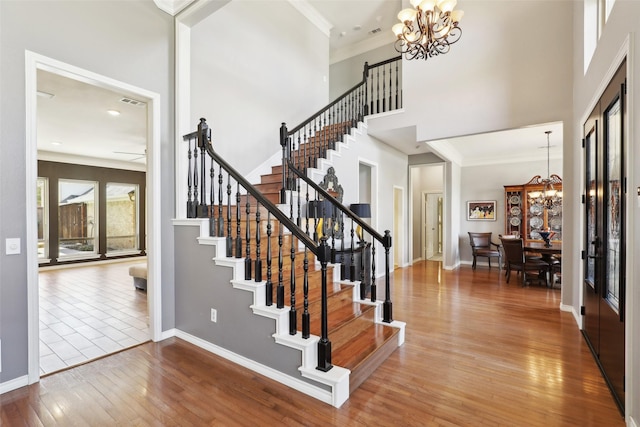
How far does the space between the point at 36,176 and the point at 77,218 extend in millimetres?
7517

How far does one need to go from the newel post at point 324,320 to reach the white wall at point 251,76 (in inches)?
110

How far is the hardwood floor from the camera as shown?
201cm

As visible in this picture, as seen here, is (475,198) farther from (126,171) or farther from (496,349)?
(126,171)

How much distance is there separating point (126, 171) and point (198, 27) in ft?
22.8

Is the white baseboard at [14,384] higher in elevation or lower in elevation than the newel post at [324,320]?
lower

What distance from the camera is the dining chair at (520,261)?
18.9ft

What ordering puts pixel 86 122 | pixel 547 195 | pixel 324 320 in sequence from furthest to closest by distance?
pixel 547 195, pixel 86 122, pixel 324 320

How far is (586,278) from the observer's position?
3.32m

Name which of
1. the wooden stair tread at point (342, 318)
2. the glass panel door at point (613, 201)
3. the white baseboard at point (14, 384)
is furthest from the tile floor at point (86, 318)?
the glass panel door at point (613, 201)

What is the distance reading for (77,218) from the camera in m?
8.46

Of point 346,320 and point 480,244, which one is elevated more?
point 480,244

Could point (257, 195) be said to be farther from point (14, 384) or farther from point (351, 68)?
point (351, 68)

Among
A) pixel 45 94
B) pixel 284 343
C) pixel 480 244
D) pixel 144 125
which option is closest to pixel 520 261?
pixel 480 244

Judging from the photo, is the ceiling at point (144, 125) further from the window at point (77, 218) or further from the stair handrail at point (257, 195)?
the stair handrail at point (257, 195)
